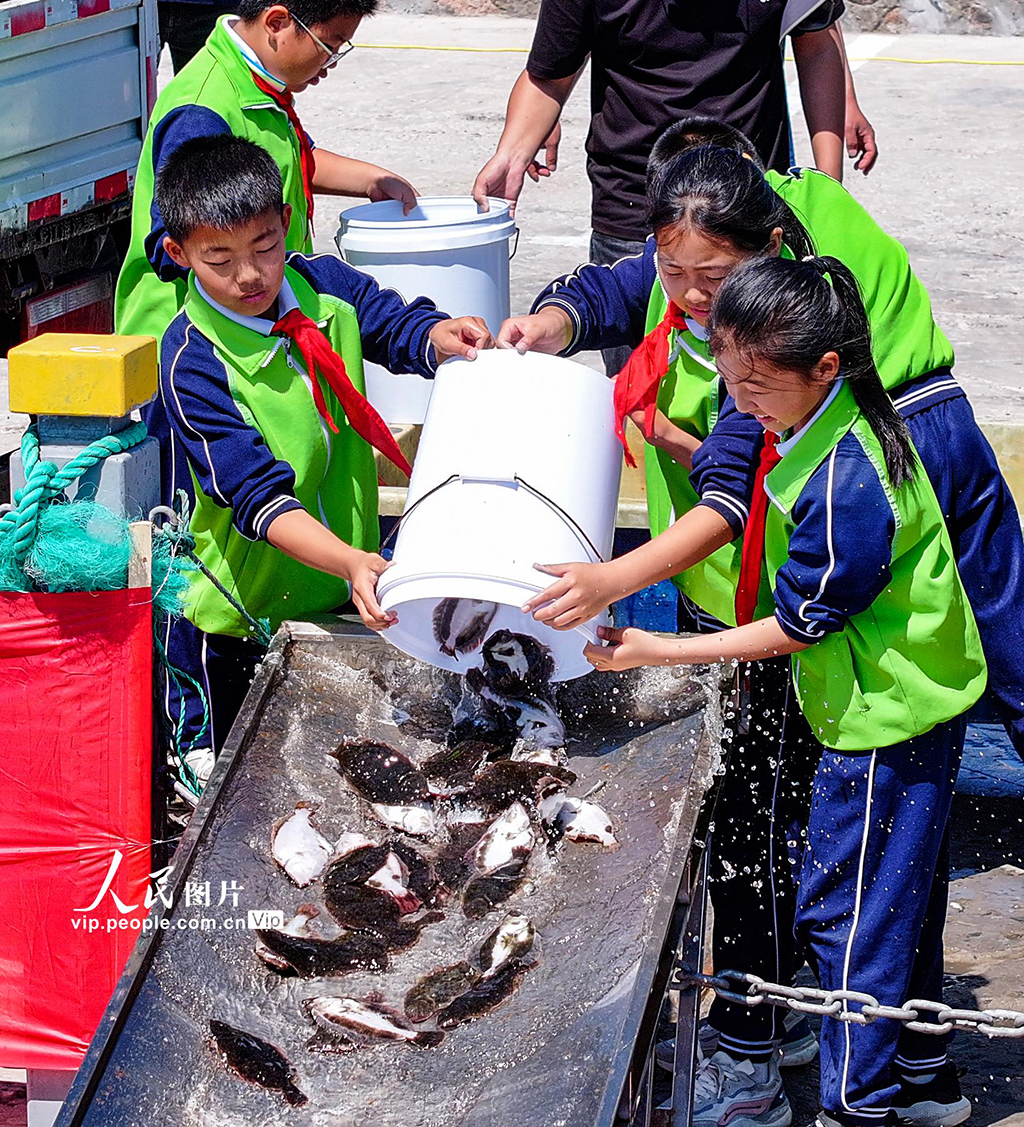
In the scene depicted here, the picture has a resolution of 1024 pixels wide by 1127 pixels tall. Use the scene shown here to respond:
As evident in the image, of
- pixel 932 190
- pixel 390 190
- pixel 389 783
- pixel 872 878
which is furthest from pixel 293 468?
pixel 932 190

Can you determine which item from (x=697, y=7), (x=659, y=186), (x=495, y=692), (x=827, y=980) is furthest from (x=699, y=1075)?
(x=697, y=7)

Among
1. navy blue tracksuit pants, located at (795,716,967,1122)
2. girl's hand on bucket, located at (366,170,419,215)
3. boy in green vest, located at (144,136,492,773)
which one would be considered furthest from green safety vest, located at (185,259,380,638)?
girl's hand on bucket, located at (366,170,419,215)

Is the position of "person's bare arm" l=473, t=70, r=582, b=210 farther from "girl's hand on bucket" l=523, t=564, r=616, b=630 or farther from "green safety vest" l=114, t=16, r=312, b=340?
"girl's hand on bucket" l=523, t=564, r=616, b=630

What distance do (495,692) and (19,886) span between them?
979mm

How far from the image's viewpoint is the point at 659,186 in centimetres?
283

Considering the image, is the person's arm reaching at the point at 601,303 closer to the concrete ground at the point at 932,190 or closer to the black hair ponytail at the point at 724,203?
the black hair ponytail at the point at 724,203

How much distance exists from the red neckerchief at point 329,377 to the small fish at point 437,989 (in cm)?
117

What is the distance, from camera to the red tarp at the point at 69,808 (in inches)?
113

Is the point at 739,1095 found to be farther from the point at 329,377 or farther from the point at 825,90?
the point at 825,90

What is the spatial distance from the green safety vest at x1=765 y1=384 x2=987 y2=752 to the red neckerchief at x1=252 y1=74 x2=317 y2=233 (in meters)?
1.73

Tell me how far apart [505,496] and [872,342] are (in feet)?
2.32

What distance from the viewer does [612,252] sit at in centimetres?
441

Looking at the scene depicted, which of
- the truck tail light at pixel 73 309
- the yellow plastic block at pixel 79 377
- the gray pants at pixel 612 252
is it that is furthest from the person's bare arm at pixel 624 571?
the truck tail light at pixel 73 309

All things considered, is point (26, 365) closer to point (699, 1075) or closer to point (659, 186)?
point (659, 186)
